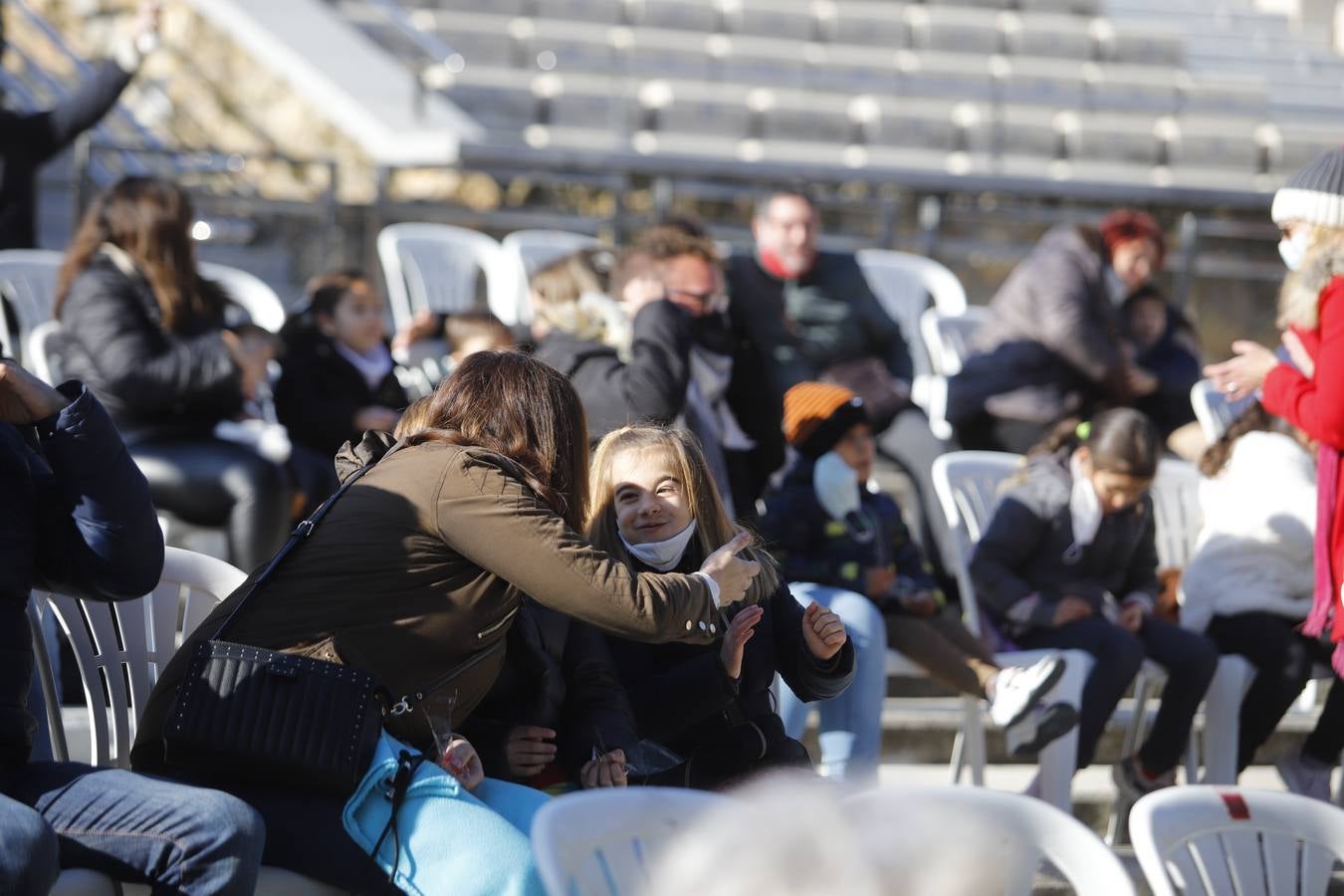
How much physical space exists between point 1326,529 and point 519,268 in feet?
12.2

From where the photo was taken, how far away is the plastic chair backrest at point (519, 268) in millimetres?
6543

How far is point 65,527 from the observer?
2.67 m

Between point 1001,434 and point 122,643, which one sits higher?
point 122,643

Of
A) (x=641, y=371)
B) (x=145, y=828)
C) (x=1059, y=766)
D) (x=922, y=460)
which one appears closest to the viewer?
(x=145, y=828)

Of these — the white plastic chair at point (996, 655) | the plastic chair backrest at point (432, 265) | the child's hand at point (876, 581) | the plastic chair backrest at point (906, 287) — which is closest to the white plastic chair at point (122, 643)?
the child's hand at point (876, 581)

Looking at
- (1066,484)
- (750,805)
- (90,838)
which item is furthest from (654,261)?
(750,805)

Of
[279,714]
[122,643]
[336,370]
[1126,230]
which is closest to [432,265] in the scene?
[336,370]

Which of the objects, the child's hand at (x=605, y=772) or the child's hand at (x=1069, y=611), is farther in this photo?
the child's hand at (x=1069, y=611)

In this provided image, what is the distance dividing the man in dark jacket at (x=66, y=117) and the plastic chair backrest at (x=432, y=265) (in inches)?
51.2

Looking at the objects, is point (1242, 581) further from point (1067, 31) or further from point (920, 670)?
point (1067, 31)

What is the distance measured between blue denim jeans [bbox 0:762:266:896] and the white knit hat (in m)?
2.39

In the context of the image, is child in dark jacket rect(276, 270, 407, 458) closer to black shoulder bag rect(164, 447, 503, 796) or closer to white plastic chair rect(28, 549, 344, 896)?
white plastic chair rect(28, 549, 344, 896)

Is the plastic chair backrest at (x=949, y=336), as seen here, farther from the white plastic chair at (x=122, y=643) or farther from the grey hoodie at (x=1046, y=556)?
the white plastic chair at (x=122, y=643)

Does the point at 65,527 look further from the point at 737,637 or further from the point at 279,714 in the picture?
the point at 737,637
